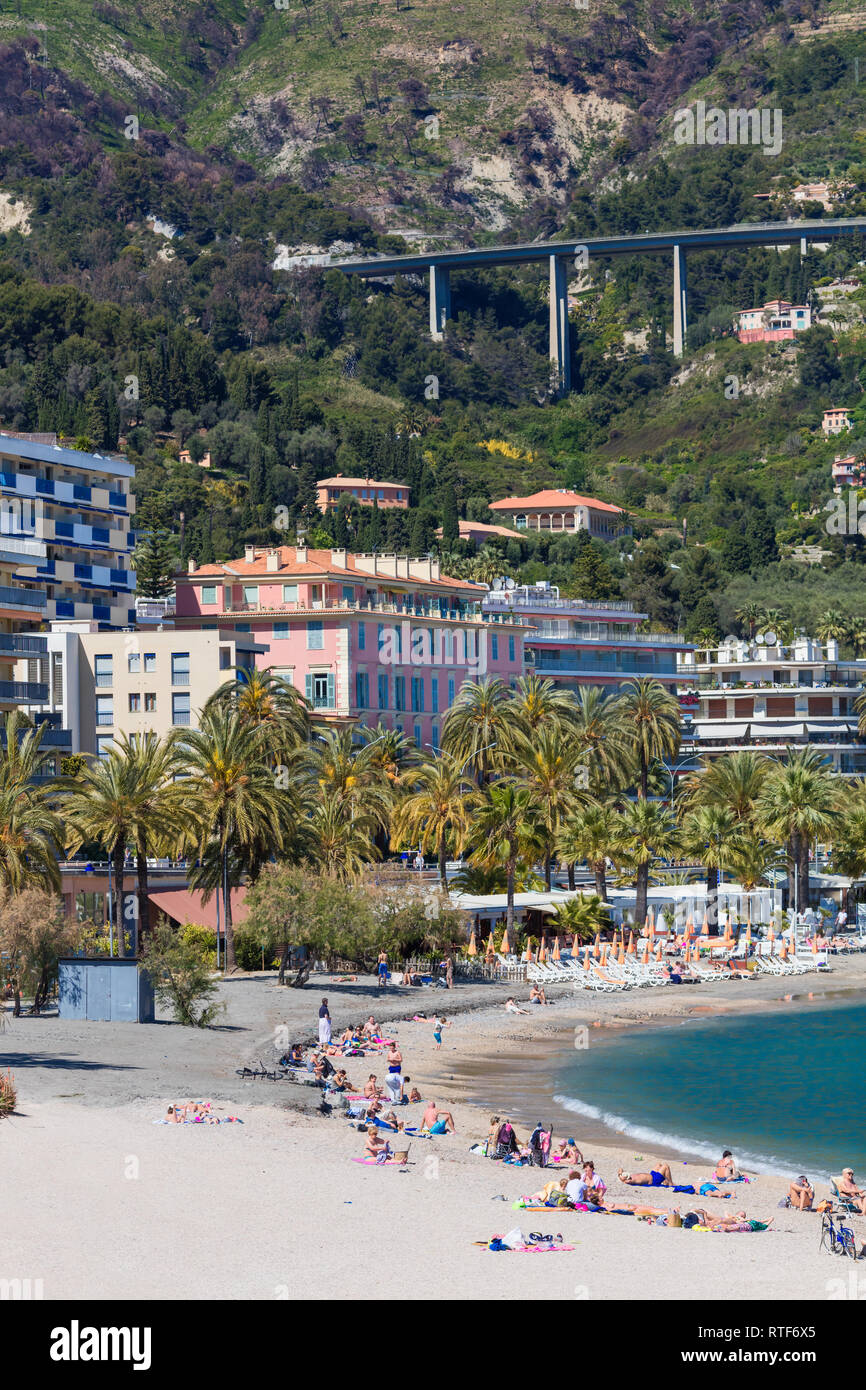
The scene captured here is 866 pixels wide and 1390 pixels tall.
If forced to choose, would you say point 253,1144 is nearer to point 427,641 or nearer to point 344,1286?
point 344,1286

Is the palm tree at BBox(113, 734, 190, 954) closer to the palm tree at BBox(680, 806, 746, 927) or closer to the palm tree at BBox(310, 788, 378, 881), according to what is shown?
the palm tree at BBox(310, 788, 378, 881)

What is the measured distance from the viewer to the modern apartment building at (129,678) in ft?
295

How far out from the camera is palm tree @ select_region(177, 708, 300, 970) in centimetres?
6438

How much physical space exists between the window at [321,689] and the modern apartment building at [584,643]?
22.1 metres

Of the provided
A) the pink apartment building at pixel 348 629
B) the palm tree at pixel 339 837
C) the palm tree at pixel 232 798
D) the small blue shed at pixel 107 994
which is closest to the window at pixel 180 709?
the pink apartment building at pixel 348 629

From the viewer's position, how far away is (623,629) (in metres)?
142

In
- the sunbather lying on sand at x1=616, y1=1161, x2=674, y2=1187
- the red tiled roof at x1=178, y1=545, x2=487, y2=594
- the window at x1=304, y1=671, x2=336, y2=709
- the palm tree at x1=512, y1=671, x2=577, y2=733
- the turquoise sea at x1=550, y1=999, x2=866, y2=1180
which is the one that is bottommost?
the turquoise sea at x1=550, y1=999, x2=866, y2=1180

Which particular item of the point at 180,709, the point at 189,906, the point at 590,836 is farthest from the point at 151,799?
the point at 180,709

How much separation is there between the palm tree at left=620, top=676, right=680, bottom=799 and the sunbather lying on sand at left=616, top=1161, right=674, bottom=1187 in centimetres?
5709

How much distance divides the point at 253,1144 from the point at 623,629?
105 meters

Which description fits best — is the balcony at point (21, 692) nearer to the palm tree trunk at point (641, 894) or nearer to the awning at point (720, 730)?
the palm tree trunk at point (641, 894)

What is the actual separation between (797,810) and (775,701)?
60164 millimetres

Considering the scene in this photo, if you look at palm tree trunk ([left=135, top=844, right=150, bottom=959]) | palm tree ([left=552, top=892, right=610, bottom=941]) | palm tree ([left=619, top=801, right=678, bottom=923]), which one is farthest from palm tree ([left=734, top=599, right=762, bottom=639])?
palm tree trunk ([left=135, top=844, right=150, bottom=959])

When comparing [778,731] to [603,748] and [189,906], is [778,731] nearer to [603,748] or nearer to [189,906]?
[603,748]
